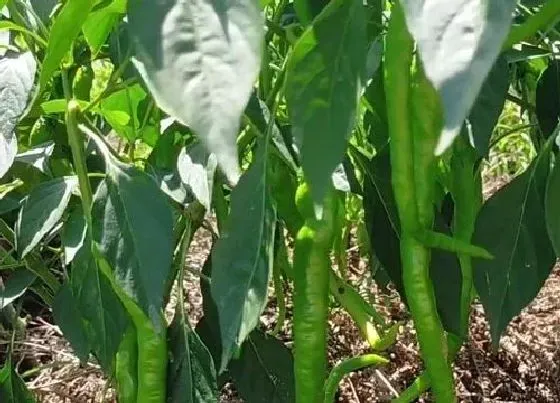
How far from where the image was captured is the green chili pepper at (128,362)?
0.81 m

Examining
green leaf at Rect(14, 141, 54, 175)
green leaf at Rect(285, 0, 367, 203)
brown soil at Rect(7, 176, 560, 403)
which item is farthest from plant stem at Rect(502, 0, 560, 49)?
brown soil at Rect(7, 176, 560, 403)

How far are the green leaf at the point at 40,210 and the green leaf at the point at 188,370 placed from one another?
5.1 inches

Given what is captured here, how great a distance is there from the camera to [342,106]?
1.52 ft

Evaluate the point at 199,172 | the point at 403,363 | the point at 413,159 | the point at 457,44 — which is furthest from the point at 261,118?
the point at 403,363

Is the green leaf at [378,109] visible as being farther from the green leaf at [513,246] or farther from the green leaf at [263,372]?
the green leaf at [263,372]

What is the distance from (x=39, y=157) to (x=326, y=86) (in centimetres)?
53

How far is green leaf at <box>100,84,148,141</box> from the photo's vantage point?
922mm

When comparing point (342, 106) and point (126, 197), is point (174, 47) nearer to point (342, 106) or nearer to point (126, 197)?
point (342, 106)

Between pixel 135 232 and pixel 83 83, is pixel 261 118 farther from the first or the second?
pixel 83 83

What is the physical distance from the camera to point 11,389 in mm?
1075

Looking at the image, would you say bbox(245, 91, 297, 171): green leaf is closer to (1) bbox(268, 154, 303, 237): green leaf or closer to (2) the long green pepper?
(1) bbox(268, 154, 303, 237): green leaf

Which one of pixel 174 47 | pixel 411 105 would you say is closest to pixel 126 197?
pixel 411 105

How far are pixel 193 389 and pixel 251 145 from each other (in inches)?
10.1

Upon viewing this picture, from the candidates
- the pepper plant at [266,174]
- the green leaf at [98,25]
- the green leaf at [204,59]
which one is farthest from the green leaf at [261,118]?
the green leaf at [204,59]
